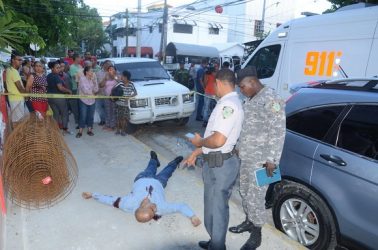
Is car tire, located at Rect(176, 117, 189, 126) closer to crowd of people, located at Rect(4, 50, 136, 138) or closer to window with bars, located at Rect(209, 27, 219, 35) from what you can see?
crowd of people, located at Rect(4, 50, 136, 138)

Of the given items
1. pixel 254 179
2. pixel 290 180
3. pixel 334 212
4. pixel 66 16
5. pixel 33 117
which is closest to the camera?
pixel 334 212

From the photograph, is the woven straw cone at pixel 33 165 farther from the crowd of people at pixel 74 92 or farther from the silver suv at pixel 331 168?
the silver suv at pixel 331 168

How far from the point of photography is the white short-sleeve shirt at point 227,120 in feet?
9.40

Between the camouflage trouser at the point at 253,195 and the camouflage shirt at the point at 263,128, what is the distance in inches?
2.9

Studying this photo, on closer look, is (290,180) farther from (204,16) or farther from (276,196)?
(204,16)

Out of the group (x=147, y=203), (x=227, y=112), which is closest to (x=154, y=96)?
(x=147, y=203)

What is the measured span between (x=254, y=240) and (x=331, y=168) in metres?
1.05

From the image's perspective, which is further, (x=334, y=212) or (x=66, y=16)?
(x=66, y=16)

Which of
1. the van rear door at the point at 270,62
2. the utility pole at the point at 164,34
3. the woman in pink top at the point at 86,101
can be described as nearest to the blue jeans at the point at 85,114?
the woman in pink top at the point at 86,101

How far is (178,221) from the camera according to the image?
3.99m

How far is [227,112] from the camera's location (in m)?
2.87

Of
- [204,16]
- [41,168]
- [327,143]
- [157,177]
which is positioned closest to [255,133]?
[327,143]

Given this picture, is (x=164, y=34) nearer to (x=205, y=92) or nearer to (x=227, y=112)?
(x=205, y=92)

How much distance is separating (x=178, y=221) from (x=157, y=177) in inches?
29.2
